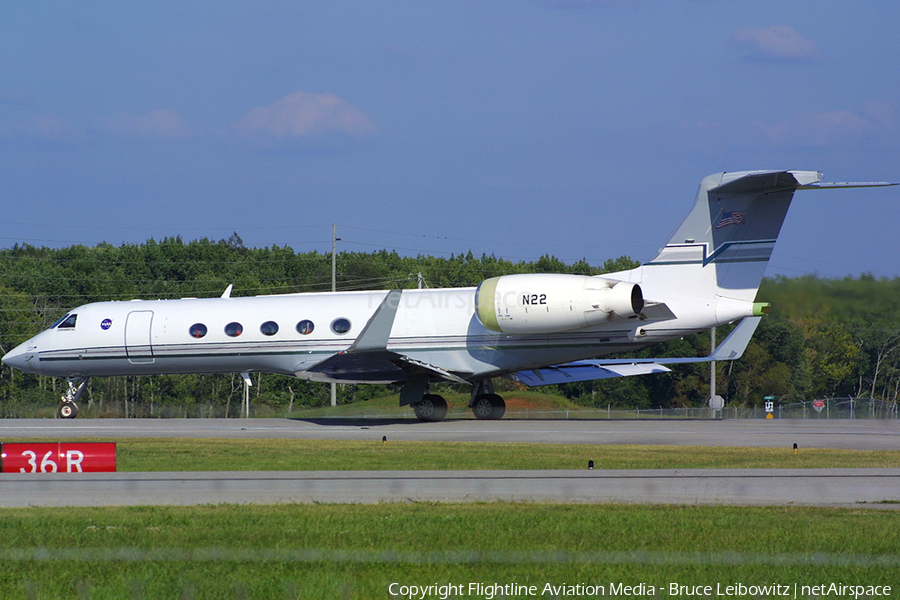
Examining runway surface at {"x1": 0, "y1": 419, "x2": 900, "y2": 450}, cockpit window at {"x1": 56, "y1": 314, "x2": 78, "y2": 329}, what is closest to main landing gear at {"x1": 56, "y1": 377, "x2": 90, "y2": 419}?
runway surface at {"x1": 0, "y1": 419, "x2": 900, "y2": 450}

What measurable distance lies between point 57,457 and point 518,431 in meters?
10.7

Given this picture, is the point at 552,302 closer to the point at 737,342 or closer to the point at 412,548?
the point at 737,342

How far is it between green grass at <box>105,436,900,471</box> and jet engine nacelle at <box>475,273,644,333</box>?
19.2 ft

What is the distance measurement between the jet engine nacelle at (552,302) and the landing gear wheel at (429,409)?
9.27 feet

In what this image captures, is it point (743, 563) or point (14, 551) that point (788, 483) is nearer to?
point (743, 563)

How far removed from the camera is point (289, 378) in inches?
2660

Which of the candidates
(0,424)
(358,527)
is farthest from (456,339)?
(358,527)

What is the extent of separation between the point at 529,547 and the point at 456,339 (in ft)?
56.3

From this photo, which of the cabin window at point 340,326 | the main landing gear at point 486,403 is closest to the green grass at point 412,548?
the cabin window at point 340,326

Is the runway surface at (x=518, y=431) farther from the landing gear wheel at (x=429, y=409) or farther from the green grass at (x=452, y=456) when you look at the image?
the green grass at (x=452, y=456)

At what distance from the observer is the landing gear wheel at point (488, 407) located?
26531mm

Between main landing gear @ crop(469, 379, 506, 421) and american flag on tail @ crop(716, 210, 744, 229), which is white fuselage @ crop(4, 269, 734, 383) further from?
american flag on tail @ crop(716, 210, 744, 229)

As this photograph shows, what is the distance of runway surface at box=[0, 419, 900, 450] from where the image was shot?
62.8 feet

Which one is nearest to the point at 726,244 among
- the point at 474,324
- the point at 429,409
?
the point at 474,324
